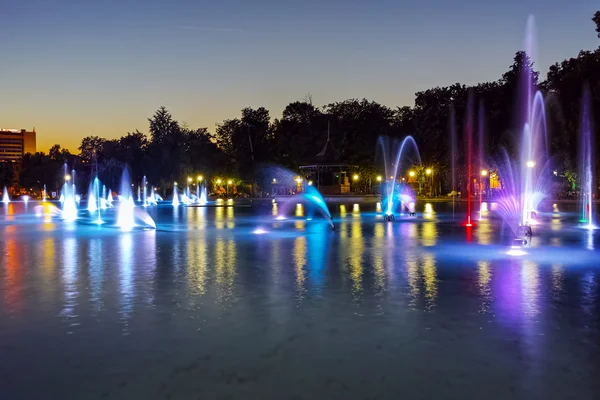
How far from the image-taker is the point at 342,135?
331 ft

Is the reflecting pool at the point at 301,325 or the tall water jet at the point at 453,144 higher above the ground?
the tall water jet at the point at 453,144

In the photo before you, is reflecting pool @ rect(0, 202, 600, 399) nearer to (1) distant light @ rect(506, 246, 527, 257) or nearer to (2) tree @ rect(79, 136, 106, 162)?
(1) distant light @ rect(506, 246, 527, 257)

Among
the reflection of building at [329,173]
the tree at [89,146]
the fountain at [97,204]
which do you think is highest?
the tree at [89,146]

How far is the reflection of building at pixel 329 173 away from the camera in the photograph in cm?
9238

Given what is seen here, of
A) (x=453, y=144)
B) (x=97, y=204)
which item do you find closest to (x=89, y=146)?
(x=97, y=204)

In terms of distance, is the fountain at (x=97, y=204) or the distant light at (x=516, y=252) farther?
the fountain at (x=97, y=204)

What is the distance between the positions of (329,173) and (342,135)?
32.4ft

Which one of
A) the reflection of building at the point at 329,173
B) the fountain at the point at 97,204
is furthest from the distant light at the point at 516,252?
the reflection of building at the point at 329,173

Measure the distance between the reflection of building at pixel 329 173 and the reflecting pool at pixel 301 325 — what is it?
249 feet

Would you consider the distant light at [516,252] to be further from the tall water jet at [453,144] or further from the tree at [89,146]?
the tree at [89,146]

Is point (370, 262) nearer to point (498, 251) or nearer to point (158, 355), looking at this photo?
point (498, 251)

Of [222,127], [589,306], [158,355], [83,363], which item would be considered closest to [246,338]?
[158,355]

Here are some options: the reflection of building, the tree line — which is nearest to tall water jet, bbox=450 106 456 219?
the tree line

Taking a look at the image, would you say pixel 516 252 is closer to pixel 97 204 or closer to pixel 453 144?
pixel 453 144
